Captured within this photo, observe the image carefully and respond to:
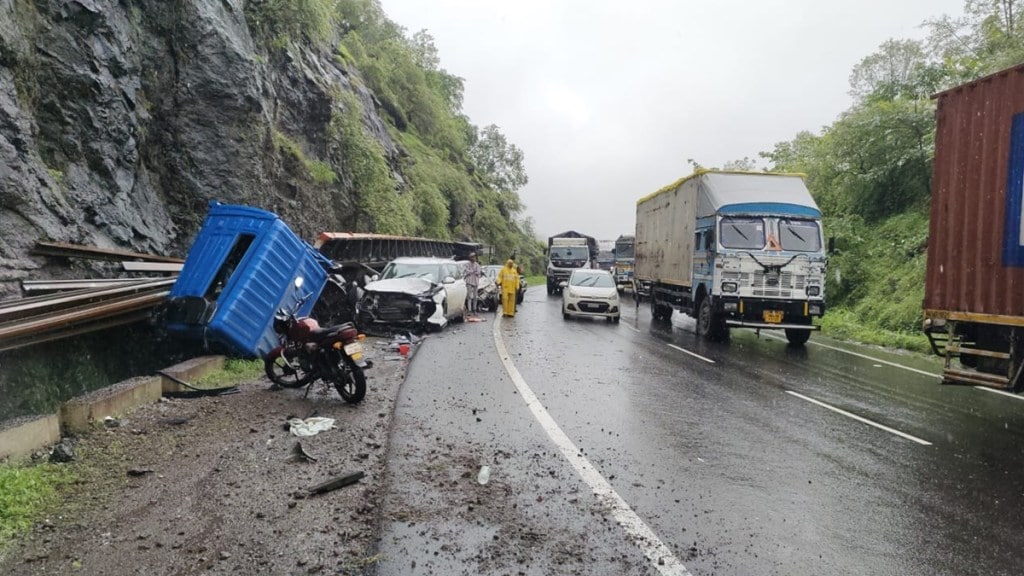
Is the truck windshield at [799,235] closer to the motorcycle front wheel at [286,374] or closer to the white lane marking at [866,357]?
the white lane marking at [866,357]

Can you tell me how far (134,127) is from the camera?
13.6 meters

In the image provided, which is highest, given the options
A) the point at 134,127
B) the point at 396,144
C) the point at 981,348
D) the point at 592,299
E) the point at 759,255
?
the point at 396,144

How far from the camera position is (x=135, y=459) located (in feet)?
17.4

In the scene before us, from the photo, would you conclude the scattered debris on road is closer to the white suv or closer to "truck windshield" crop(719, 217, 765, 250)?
"truck windshield" crop(719, 217, 765, 250)

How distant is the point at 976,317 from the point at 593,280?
13375 mm

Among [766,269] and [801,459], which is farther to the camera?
[766,269]

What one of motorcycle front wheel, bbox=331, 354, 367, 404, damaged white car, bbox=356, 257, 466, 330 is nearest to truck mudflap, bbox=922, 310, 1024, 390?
motorcycle front wheel, bbox=331, 354, 367, 404

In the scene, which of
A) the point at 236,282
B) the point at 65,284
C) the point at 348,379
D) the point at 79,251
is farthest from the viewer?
the point at 79,251

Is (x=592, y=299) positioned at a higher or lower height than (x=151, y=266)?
lower

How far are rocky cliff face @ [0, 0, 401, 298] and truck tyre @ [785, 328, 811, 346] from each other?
13474 millimetres

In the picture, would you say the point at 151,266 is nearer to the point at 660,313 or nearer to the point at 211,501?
the point at 211,501

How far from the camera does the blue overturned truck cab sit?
29.9ft

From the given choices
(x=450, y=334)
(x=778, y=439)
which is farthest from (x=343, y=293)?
(x=778, y=439)

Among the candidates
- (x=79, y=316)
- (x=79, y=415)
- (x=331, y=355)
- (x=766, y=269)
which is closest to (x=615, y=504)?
(x=331, y=355)
